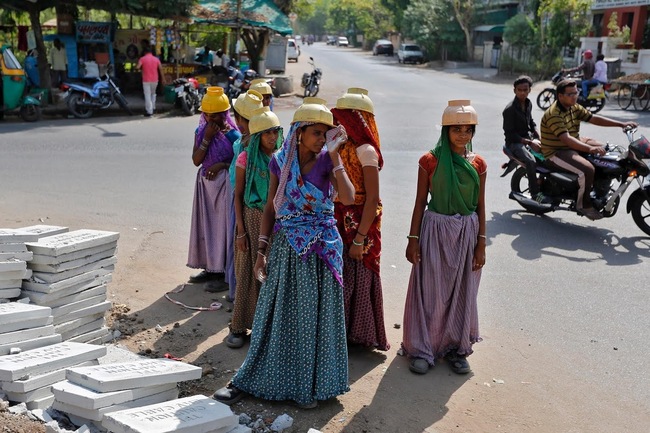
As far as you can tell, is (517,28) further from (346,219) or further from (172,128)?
(346,219)

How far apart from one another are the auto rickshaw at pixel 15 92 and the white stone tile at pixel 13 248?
12275 millimetres

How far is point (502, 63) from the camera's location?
120ft

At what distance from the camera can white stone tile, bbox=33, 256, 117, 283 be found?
414 centimetres

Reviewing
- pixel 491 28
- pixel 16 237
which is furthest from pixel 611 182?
pixel 491 28

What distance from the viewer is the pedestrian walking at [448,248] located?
4105mm

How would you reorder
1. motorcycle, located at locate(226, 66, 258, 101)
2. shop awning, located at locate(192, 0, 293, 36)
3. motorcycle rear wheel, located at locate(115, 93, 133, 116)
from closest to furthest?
1. motorcycle rear wheel, located at locate(115, 93, 133, 116)
2. motorcycle, located at locate(226, 66, 258, 101)
3. shop awning, located at locate(192, 0, 293, 36)

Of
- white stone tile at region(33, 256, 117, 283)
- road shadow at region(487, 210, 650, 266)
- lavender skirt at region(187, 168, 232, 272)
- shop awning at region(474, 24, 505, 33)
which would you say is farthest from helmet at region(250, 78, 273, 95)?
shop awning at region(474, 24, 505, 33)

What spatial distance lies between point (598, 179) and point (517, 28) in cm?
3255

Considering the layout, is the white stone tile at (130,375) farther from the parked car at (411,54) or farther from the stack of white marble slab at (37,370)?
the parked car at (411,54)

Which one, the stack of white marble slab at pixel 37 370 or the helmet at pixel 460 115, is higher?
the helmet at pixel 460 115

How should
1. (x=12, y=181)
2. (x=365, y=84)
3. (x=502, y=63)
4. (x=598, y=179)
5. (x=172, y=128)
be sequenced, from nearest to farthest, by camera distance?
(x=598, y=179)
(x=12, y=181)
(x=172, y=128)
(x=365, y=84)
(x=502, y=63)

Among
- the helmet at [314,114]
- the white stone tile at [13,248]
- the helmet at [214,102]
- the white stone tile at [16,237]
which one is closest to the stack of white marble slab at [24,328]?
the white stone tile at [13,248]

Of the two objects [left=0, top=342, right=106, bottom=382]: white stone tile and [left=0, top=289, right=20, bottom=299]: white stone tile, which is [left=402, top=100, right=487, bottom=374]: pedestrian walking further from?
[left=0, top=289, right=20, bottom=299]: white stone tile

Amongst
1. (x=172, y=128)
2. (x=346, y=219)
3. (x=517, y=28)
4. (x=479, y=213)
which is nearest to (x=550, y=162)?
(x=479, y=213)
